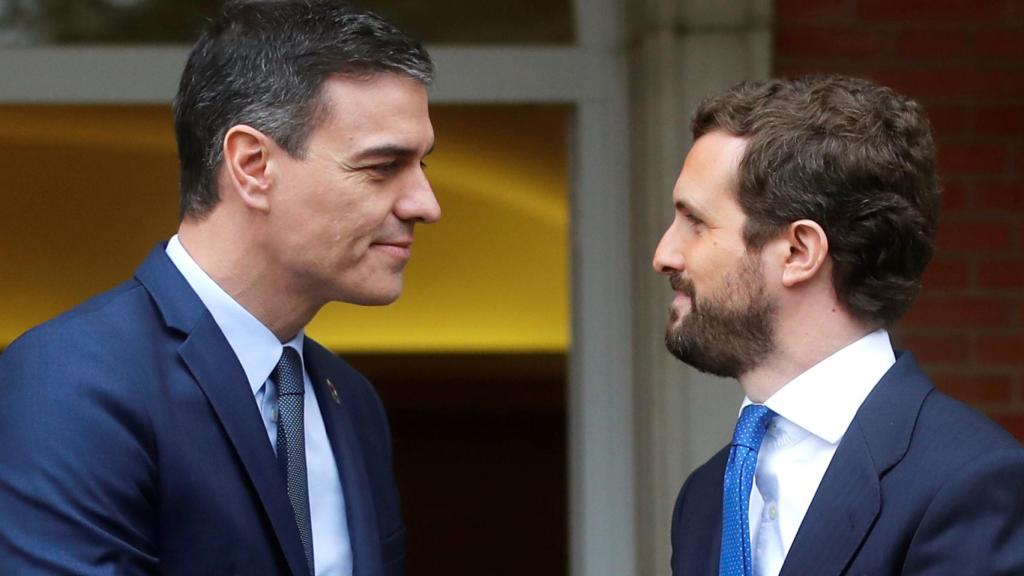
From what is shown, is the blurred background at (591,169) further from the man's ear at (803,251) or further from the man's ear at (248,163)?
the man's ear at (248,163)

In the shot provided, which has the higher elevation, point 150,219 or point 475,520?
point 150,219

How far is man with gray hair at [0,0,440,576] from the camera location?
2352 mm

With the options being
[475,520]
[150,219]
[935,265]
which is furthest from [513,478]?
[935,265]

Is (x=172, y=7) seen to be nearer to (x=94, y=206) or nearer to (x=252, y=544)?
(x=94, y=206)

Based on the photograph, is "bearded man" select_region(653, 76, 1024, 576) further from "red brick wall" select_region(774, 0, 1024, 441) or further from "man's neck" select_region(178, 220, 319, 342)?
"red brick wall" select_region(774, 0, 1024, 441)

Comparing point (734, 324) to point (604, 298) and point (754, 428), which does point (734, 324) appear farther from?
point (604, 298)

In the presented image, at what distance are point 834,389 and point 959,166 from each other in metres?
1.98

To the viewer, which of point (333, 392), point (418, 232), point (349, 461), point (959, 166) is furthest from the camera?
point (418, 232)

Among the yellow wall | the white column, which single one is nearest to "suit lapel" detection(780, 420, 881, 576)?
the white column

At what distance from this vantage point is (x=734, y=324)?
2564 mm

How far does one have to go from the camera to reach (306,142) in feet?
8.48

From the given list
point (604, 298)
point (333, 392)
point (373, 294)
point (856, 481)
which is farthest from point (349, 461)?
point (604, 298)

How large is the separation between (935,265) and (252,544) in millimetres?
2449

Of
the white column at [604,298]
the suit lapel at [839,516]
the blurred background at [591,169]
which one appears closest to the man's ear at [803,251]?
the suit lapel at [839,516]
